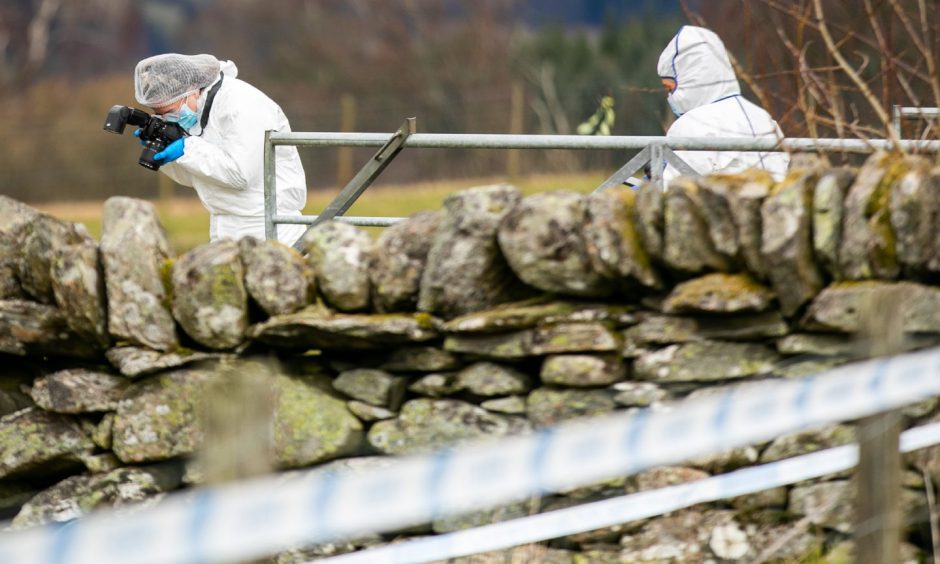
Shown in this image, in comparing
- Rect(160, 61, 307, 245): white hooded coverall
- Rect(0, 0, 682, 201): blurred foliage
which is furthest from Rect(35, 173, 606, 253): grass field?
Rect(160, 61, 307, 245): white hooded coverall

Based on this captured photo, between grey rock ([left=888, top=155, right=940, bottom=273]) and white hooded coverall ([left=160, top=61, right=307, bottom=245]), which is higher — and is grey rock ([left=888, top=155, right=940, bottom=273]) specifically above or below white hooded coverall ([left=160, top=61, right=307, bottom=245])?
below

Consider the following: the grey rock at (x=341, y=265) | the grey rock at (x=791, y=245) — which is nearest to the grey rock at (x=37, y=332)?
the grey rock at (x=341, y=265)

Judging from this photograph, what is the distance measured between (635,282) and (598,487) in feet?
2.26

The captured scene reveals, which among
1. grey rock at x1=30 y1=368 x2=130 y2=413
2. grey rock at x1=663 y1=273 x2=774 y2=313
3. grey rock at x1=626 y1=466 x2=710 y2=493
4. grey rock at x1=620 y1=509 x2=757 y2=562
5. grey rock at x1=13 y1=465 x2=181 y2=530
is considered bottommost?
grey rock at x1=620 y1=509 x2=757 y2=562

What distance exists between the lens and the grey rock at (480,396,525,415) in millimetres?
4617

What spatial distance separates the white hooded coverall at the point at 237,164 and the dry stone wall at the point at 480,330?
3.45ft

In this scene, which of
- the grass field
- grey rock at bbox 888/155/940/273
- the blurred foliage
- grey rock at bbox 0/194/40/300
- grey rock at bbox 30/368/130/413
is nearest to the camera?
grey rock at bbox 888/155/940/273

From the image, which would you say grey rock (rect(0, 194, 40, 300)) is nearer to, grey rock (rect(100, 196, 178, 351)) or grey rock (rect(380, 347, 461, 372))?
grey rock (rect(100, 196, 178, 351))

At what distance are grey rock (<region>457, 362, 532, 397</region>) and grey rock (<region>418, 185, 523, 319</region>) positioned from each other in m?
0.20

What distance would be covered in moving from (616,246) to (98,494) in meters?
2.09

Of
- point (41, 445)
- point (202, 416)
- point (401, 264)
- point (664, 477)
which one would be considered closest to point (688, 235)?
point (664, 477)

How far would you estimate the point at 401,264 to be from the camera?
4750 millimetres

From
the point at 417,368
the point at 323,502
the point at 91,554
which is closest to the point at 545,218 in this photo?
the point at 417,368

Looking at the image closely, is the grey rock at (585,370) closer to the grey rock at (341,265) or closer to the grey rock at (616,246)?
the grey rock at (616,246)
